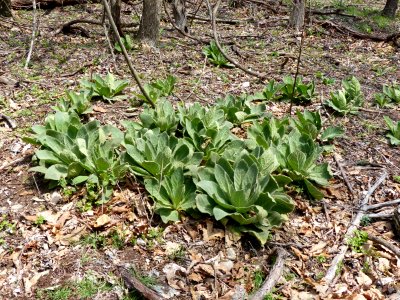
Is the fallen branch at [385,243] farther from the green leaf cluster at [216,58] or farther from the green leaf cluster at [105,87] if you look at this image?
the green leaf cluster at [216,58]

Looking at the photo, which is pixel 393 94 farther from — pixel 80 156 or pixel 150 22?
pixel 80 156

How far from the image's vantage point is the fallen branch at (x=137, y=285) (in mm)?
2648

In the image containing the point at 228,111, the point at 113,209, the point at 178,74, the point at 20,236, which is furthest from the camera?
the point at 178,74

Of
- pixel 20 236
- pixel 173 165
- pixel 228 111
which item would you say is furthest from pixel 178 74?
pixel 20 236

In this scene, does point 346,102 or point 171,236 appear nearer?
point 171,236

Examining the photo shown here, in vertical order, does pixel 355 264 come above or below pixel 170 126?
below

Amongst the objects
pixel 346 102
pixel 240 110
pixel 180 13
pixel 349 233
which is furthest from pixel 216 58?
pixel 349 233

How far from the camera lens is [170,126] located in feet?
13.9

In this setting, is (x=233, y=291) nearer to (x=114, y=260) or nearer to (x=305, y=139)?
(x=114, y=260)

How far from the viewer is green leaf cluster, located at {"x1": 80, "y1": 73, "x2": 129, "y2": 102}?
203 inches

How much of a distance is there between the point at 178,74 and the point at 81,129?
9.07 ft

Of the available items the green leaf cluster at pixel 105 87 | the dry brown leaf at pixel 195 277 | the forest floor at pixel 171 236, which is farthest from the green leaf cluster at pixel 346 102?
Answer: the dry brown leaf at pixel 195 277

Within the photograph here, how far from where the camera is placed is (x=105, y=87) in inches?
202

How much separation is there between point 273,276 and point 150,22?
5.21 metres
